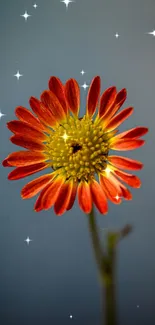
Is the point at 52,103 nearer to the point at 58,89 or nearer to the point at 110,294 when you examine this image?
the point at 58,89

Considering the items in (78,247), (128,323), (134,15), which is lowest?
(128,323)

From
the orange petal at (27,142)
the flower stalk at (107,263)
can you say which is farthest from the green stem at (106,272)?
the orange petal at (27,142)

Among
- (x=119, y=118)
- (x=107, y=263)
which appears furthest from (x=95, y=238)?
(x=119, y=118)

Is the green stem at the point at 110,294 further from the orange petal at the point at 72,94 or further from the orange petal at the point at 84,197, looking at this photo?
the orange petal at the point at 72,94

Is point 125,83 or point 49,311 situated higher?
point 125,83

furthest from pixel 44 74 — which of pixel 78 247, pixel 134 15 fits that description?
pixel 78 247

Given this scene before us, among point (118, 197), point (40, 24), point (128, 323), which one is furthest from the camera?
point (40, 24)

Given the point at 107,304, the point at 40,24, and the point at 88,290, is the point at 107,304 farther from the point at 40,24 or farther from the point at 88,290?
the point at 40,24

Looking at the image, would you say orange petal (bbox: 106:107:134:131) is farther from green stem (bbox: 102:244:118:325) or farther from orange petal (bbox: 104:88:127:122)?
green stem (bbox: 102:244:118:325)
